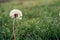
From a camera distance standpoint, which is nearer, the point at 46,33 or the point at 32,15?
the point at 46,33

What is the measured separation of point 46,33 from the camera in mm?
4352

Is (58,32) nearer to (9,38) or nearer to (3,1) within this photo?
(9,38)

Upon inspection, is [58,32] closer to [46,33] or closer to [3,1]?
[46,33]

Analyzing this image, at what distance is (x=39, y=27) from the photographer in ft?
14.8

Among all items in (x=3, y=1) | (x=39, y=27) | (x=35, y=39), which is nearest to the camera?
(x=35, y=39)

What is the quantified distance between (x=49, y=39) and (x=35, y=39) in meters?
0.28

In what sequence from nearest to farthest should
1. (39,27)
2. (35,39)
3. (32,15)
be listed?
(35,39)
(39,27)
(32,15)

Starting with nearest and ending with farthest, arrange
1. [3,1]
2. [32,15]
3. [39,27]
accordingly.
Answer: [39,27]
[32,15]
[3,1]

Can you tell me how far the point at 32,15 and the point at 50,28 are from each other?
6.25 feet

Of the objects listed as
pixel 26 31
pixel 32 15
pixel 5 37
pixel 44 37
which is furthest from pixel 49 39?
pixel 32 15

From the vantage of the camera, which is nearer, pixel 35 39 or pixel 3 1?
pixel 35 39

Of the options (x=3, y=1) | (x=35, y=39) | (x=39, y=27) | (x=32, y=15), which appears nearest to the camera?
(x=35, y=39)

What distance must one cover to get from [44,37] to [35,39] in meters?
0.19

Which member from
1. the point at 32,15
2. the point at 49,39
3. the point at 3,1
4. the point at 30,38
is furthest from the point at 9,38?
the point at 3,1
